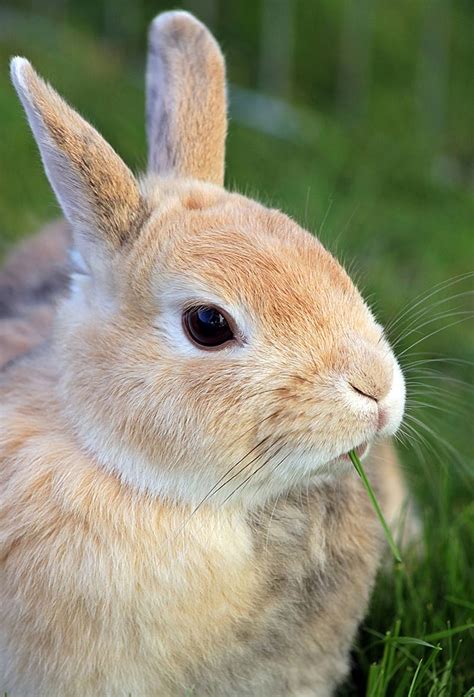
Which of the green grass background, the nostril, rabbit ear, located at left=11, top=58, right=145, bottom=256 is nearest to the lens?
the nostril

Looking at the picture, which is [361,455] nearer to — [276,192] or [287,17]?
[276,192]

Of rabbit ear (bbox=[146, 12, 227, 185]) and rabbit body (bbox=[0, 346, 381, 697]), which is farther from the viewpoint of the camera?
rabbit ear (bbox=[146, 12, 227, 185])

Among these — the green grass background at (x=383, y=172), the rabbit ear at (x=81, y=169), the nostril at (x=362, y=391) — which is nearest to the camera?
the nostril at (x=362, y=391)

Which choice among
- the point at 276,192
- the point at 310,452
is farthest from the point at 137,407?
the point at 276,192

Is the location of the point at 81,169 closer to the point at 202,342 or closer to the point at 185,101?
the point at 202,342

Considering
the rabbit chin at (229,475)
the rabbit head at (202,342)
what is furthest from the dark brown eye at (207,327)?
the rabbit chin at (229,475)

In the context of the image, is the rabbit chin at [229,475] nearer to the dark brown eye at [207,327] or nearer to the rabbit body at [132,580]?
the rabbit body at [132,580]

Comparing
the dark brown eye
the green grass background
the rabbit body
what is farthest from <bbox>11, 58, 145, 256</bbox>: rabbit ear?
the green grass background

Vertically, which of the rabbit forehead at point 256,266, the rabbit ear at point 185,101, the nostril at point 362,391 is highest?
the rabbit ear at point 185,101

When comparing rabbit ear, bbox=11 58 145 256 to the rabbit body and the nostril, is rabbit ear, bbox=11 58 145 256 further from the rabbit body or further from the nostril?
the nostril
